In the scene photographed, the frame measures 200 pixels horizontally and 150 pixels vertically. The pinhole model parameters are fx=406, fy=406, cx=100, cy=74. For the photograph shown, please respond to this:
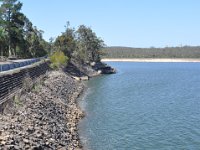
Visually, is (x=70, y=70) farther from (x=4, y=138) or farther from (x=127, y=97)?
(x=4, y=138)

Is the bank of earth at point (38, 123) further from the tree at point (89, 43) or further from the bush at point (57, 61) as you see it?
the tree at point (89, 43)

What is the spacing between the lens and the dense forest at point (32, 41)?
84812 millimetres

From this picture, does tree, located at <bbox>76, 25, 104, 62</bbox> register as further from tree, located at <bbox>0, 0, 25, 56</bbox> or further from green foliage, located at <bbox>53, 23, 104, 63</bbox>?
tree, located at <bbox>0, 0, 25, 56</bbox>

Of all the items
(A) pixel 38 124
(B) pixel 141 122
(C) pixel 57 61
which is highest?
(C) pixel 57 61

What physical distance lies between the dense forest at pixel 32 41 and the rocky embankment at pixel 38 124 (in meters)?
35.4

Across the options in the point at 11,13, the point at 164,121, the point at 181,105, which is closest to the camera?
the point at 164,121

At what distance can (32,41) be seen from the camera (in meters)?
119

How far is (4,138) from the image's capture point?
79.8 ft

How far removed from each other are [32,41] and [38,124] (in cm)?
8842

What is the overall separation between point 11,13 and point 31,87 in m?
39.2

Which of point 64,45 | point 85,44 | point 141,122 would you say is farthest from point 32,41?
point 141,122

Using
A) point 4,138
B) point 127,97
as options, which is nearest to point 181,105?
point 127,97

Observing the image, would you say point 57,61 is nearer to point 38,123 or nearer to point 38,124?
point 38,123

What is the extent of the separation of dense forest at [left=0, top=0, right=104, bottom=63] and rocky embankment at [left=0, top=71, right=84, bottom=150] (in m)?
35.4
